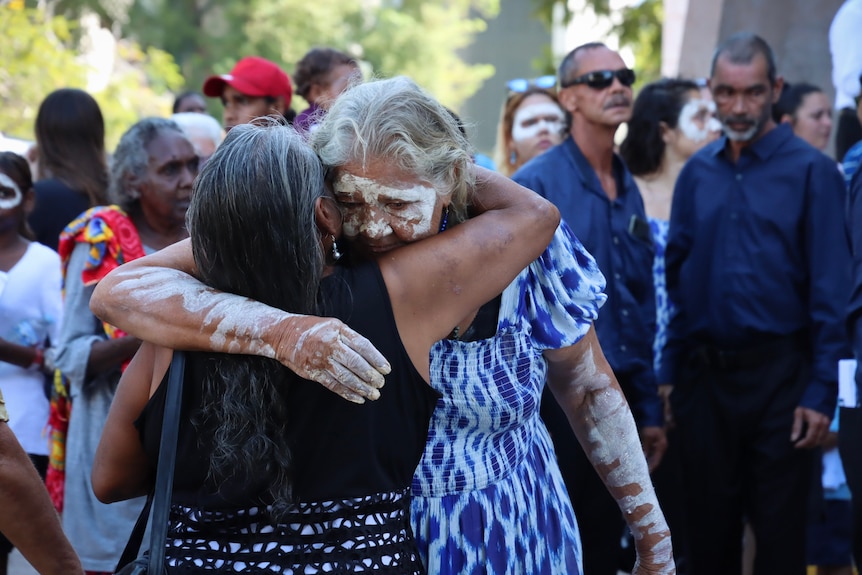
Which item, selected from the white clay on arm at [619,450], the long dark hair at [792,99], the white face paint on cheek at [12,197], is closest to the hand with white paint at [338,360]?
the white clay on arm at [619,450]

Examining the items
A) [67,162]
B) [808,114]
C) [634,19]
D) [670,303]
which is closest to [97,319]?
[67,162]

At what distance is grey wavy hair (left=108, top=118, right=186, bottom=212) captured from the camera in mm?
3975

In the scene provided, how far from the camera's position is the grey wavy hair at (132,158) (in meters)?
3.97

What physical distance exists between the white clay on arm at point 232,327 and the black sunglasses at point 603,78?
2.94 meters

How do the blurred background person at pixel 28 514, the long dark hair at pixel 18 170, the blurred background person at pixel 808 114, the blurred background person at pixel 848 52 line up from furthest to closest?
1. the blurred background person at pixel 808 114
2. the long dark hair at pixel 18 170
3. the blurred background person at pixel 848 52
4. the blurred background person at pixel 28 514

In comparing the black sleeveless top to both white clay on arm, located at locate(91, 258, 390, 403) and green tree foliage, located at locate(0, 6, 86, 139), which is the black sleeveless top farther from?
green tree foliage, located at locate(0, 6, 86, 139)

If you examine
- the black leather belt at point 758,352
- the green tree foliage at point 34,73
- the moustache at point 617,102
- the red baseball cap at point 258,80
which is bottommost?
the black leather belt at point 758,352

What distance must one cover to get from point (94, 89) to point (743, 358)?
11.5 m

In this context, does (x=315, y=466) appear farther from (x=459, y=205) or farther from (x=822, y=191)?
(x=822, y=191)

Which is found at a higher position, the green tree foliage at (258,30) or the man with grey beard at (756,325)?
the green tree foliage at (258,30)

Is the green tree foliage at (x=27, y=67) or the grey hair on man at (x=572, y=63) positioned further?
the green tree foliage at (x=27, y=67)

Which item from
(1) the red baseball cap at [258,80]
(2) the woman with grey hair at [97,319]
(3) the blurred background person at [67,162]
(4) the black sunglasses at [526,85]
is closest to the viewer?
(2) the woman with grey hair at [97,319]

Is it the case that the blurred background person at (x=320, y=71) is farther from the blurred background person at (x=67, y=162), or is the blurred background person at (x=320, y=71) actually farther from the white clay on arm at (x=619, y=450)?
the white clay on arm at (x=619, y=450)

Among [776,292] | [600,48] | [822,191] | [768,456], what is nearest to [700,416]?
[768,456]
